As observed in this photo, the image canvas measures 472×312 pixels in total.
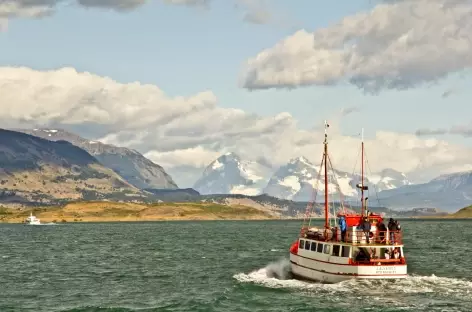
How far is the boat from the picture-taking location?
3049 inches

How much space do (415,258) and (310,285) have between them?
48.5m

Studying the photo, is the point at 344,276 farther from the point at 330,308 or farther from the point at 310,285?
the point at 330,308

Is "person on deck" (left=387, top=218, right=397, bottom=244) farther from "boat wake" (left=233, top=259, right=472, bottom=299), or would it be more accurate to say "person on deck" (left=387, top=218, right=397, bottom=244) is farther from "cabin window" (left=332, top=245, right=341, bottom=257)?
"cabin window" (left=332, top=245, right=341, bottom=257)

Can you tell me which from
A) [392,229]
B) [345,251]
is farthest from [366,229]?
[345,251]

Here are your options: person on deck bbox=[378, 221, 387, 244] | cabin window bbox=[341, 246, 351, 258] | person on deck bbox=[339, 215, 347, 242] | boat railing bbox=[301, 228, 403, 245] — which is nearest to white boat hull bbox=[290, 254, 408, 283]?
cabin window bbox=[341, 246, 351, 258]

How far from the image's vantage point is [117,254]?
138625mm

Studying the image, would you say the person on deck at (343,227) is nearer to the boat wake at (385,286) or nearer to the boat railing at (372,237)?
the boat railing at (372,237)

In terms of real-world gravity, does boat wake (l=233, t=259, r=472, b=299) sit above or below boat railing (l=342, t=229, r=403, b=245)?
below

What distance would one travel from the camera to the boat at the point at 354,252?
7744cm

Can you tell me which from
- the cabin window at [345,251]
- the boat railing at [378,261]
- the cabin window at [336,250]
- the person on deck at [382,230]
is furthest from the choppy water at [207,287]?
the person on deck at [382,230]

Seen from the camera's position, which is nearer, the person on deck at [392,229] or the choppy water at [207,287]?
the choppy water at [207,287]

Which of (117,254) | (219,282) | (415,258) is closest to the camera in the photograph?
(219,282)

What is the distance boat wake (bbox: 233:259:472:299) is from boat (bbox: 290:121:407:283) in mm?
1058

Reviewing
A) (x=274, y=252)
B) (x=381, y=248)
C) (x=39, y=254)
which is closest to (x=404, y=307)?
(x=381, y=248)
